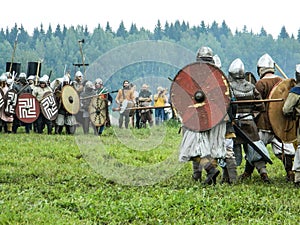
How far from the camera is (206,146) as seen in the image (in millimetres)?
9922

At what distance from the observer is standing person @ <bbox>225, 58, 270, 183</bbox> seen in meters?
10.3

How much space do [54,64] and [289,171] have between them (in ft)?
274

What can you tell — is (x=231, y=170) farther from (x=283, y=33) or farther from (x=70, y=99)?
(x=283, y=33)

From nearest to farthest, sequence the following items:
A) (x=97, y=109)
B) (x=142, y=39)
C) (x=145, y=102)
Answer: (x=97, y=109)
(x=145, y=102)
(x=142, y=39)

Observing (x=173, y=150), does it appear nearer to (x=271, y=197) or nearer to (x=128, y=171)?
(x=128, y=171)

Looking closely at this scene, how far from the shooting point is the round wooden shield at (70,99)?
1911cm

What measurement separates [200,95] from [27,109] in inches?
370

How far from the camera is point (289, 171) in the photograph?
10.8 meters

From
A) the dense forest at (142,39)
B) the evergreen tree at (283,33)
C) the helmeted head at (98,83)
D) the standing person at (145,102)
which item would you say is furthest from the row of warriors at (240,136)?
the evergreen tree at (283,33)

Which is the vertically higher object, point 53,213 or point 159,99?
point 159,99

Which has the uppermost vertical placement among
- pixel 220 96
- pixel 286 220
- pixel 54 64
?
pixel 54 64

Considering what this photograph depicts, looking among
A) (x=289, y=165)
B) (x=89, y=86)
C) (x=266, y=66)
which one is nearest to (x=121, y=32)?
(x=89, y=86)

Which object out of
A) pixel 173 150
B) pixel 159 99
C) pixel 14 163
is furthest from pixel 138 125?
pixel 14 163

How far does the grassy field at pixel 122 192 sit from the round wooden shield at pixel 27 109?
4.25 meters
